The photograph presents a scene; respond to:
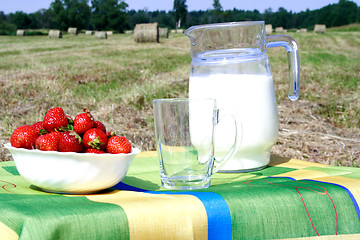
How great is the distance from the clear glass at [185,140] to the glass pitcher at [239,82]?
0.41 ft

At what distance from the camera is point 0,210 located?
63 cm

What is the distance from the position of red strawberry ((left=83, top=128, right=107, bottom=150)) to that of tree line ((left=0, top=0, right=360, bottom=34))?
3204 cm

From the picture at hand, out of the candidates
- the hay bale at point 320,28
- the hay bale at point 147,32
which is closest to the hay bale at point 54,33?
the hay bale at point 147,32

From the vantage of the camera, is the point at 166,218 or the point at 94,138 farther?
the point at 94,138

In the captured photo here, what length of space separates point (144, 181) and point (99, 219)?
340 millimetres

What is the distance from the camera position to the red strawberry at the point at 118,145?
83cm

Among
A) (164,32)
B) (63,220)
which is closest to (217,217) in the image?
(63,220)

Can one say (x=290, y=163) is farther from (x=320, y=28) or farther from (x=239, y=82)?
(x=320, y=28)

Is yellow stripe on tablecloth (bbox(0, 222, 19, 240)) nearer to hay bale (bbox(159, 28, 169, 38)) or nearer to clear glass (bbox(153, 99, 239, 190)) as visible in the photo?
clear glass (bbox(153, 99, 239, 190))

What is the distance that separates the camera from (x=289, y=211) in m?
0.74

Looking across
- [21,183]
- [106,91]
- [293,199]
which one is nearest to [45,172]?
[21,183]

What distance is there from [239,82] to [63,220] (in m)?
0.57

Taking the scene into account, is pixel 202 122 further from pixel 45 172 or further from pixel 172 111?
pixel 45 172

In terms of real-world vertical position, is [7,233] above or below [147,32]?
below
